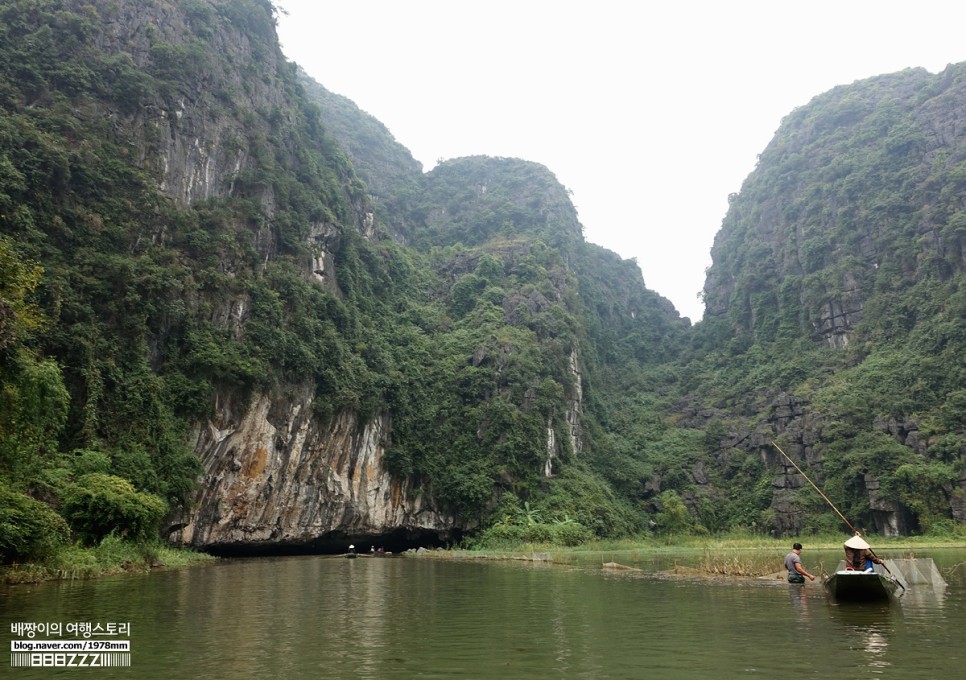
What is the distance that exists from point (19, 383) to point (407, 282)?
4817 centimetres

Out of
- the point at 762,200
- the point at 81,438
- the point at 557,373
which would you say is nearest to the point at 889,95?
the point at 762,200

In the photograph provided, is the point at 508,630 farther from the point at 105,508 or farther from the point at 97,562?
the point at 105,508

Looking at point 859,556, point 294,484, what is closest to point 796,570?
point 859,556

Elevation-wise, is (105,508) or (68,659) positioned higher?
(105,508)

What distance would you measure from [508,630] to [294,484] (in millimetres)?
29847

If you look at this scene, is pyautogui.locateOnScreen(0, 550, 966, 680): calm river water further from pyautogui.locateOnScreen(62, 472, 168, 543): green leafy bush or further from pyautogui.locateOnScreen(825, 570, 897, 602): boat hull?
pyautogui.locateOnScreen(62, 472, 168, 543): green leafy bush

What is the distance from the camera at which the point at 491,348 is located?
174ft

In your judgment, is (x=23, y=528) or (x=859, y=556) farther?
(x=23, y=528)

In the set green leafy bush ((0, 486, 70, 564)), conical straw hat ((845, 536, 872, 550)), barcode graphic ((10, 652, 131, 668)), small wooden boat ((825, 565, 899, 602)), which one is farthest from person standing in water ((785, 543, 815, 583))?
green leafy bush ((0, 486, 70, 564))

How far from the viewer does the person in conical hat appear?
42.8ft

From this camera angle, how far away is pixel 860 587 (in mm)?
12117

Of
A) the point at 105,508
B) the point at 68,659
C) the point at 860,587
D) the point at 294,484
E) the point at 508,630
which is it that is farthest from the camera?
the point at 294,484

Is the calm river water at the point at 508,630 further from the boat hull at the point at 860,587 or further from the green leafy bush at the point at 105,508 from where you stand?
the green leafy bush at the point at 105,508

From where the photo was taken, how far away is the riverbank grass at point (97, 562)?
15555mm
